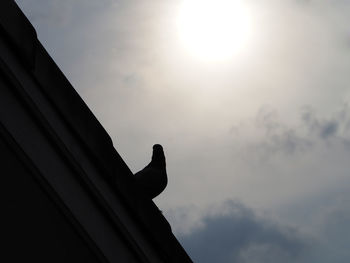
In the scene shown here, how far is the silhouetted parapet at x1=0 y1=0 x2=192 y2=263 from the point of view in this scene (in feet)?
15.4

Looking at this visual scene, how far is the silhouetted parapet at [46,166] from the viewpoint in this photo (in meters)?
4.70

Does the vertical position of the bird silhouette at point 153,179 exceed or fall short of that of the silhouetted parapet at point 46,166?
it exceeds it

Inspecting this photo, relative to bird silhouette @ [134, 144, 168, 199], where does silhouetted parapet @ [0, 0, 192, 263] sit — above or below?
below

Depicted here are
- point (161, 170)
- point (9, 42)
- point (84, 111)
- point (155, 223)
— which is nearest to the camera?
point (9, 42)

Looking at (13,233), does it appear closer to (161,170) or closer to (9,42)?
(9,42)

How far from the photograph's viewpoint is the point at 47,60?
485 centimetres

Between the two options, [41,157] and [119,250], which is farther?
[119,250]

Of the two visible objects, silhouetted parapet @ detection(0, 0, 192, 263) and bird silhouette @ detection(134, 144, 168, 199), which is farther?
bird silhouette @ detection(134, 144, 168, 199)

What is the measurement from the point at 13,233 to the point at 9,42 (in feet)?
4.76

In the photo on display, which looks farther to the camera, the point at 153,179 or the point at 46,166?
the point at 153,179

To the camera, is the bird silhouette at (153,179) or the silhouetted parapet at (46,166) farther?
the bird silhouette at (153,179)

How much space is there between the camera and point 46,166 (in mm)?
4754

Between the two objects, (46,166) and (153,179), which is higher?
(153,179)

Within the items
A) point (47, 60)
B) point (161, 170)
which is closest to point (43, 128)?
point (47, 60)
